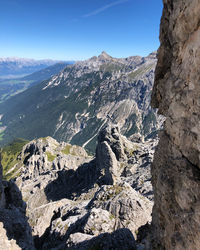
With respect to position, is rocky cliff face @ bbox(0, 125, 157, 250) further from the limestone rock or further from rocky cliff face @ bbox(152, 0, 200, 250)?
rocky cliff face @ bbox(152, 0, 200, 250)

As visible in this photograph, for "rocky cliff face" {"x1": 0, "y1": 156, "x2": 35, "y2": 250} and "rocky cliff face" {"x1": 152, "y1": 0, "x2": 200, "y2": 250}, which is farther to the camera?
"rocky cliff face" {"x1": 0, "y1": 156, "x2": 35, "y2": 250}

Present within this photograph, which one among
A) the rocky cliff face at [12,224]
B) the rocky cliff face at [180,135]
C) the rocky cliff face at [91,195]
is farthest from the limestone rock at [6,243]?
the rocky cliff face at [180,135]

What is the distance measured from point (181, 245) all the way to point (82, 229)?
19.0 m

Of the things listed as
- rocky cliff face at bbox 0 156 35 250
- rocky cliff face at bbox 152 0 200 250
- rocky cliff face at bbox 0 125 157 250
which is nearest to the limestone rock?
rocky cliff face at bbox 0 156 35 250

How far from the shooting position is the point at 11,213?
96.7 ft

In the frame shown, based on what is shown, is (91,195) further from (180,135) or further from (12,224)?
(180,135)

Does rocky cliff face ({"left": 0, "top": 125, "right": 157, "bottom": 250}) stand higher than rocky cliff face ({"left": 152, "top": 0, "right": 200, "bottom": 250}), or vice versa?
rocky cliff face ({"left": 152, "top": 0, "right": 200, "bottom": 250})

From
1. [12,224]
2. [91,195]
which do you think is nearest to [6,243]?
[12,224]

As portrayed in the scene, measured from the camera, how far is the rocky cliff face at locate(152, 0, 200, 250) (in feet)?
41.4

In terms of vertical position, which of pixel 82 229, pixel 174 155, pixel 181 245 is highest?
pixel 174 155

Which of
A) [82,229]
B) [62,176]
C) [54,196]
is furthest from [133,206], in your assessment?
[62,176]

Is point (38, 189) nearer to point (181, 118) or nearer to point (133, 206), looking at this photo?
point (133, 206)

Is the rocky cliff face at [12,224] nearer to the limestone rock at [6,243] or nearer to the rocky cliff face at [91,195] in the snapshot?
the limestone rock at [6,243]

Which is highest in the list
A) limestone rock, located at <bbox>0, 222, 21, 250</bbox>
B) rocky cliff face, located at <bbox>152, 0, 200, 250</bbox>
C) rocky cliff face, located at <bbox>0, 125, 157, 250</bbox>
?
rocky cliff face, located at <bbox>152, 0, 200, 250</bbox>
